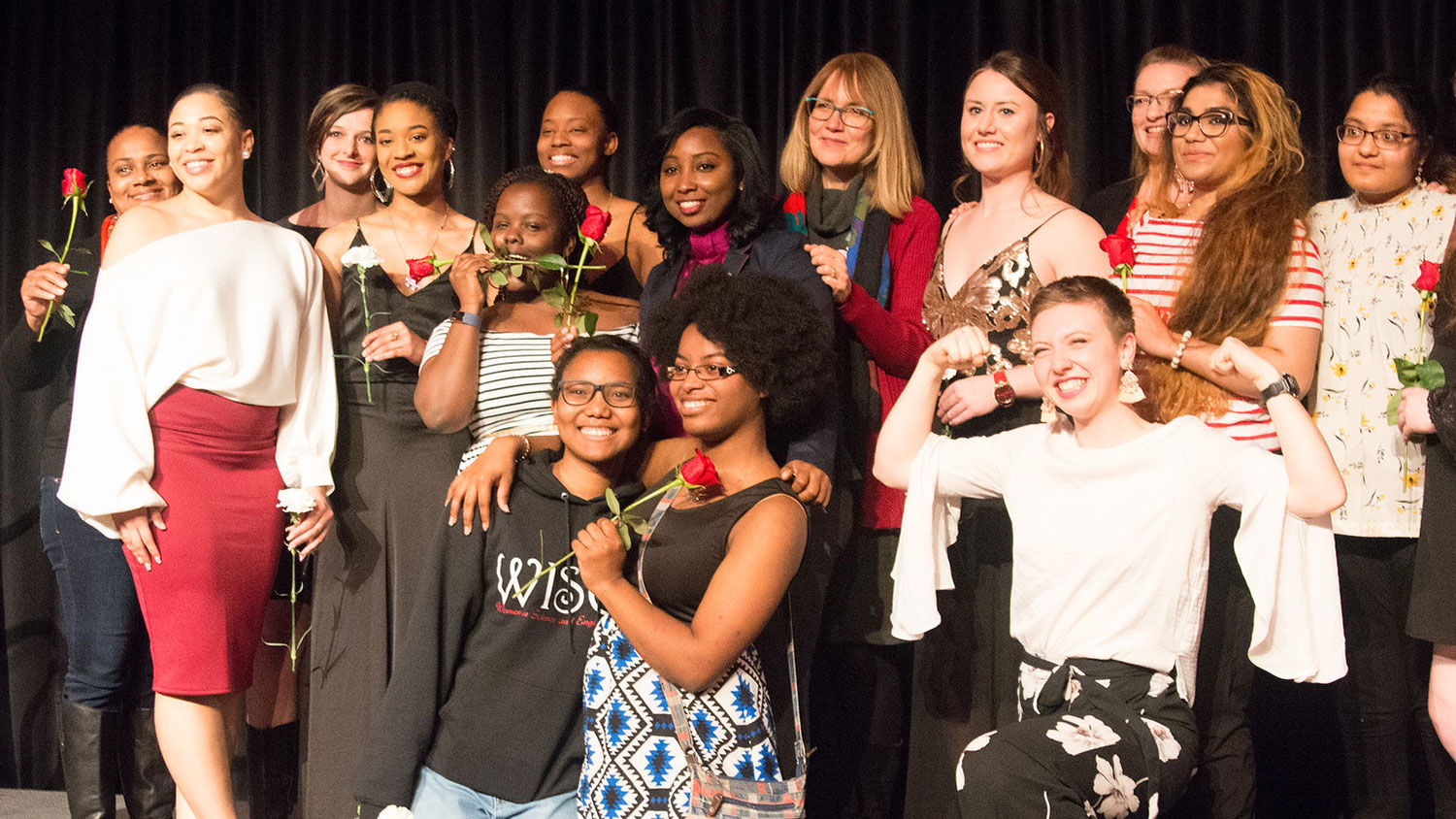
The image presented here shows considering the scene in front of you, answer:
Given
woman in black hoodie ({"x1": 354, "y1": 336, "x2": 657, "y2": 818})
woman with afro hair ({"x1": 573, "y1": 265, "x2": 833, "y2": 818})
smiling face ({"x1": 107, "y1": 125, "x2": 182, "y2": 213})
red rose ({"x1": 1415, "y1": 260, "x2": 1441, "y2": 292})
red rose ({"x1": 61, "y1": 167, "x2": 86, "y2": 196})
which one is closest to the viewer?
woman with afro hair ({"x1": 573, "y1": 265, "x2": 833, "y2": 818})

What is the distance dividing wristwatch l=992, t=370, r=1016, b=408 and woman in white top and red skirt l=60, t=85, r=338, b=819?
155 centimetres

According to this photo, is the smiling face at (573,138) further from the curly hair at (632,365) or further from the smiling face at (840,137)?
the curly hair at (632,365)

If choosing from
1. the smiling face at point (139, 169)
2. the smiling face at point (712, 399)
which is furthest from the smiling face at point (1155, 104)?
the smiling face at point (139, 169)

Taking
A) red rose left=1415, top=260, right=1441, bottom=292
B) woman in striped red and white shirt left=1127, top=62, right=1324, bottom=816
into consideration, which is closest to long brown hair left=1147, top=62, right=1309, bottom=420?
woman in striped red and white shirt left=1127, top=62, right=1324, bottom=816

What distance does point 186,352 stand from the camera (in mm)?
2891

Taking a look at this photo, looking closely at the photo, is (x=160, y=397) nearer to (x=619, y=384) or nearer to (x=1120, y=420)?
(x=619, y=384)

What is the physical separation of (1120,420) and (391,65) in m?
3.09

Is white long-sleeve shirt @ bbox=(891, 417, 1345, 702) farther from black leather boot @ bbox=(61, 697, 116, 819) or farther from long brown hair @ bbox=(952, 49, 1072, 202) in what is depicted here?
black leather boot @ bbox=(61, 697, 116, 819)

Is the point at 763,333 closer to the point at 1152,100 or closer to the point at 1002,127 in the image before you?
the point at 1002,127

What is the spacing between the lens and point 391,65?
452 centimetres

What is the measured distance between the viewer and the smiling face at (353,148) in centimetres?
367

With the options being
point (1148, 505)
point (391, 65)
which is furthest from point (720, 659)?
point (391, 65)

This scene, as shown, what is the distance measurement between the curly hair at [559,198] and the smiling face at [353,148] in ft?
2.09

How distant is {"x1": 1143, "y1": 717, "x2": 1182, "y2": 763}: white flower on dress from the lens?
2234 millimetres
